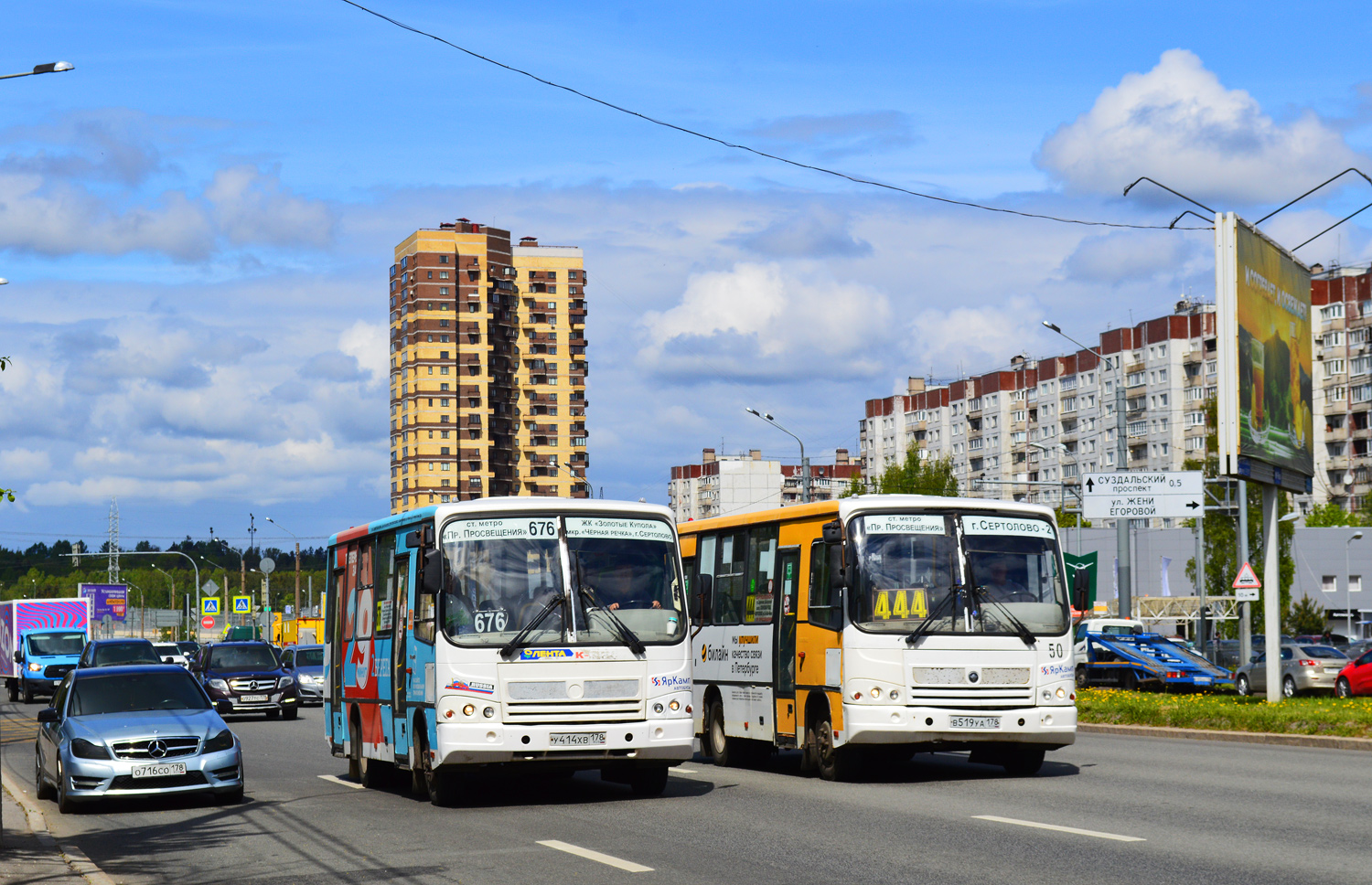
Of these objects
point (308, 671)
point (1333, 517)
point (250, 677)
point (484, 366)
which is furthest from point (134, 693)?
point (484, 366)

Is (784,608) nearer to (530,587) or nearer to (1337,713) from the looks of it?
(530,587)

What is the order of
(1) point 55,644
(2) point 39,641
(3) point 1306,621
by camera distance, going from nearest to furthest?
(2) point 39,641
(1) point 55,644
(3) point 1306,621

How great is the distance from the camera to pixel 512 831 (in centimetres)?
1308

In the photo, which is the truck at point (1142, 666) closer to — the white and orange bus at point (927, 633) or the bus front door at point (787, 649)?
the bus front door at point (787, 649)

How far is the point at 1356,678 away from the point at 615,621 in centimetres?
2530

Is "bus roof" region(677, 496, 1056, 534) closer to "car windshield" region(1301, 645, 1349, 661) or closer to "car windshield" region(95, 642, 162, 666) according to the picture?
"car windshield" region(95, 642, 162, 666)

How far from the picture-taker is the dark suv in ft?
118

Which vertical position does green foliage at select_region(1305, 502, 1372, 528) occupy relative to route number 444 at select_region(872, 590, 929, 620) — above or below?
above

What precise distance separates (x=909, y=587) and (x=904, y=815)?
355 centimetres

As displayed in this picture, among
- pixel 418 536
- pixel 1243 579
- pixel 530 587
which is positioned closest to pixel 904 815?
pixel 530 587

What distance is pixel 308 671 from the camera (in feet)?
136

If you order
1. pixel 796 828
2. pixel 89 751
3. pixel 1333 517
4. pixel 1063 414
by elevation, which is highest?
pixel 1063 414

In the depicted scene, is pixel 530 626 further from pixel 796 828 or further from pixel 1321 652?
pixel 1321 652

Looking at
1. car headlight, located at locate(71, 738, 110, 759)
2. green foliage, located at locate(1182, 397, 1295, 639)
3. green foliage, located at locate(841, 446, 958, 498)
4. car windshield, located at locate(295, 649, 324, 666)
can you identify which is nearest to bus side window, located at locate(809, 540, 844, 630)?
car headlight, located at locate(71, 738, 110, 759)
